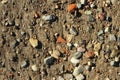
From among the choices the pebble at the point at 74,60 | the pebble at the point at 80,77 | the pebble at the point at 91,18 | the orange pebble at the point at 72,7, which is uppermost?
the orange pebble at the point at 72,7

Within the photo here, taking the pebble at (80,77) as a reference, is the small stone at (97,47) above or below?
above

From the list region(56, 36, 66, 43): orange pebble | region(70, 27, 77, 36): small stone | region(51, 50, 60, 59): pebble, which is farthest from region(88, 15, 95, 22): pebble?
region(51, 50, 60, 59): pebble

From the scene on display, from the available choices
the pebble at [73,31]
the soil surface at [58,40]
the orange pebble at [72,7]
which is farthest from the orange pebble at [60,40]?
the orange pebble at [72,7]

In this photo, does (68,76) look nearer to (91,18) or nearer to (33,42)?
(33,42)

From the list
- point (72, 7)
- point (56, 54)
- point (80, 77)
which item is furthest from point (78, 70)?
point (72, 7)

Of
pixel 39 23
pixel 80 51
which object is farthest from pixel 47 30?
pixel 80 51

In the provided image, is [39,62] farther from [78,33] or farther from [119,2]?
[119,2]

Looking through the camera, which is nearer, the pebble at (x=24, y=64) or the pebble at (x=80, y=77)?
the pebble at (x=80, y=77)

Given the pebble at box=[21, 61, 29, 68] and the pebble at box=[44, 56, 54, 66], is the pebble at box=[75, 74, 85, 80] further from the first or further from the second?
the pebble at box=[21, 61, 29, 68]

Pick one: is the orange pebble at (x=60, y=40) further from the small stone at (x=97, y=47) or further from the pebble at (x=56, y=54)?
the small stone at (x=97, y=47)
